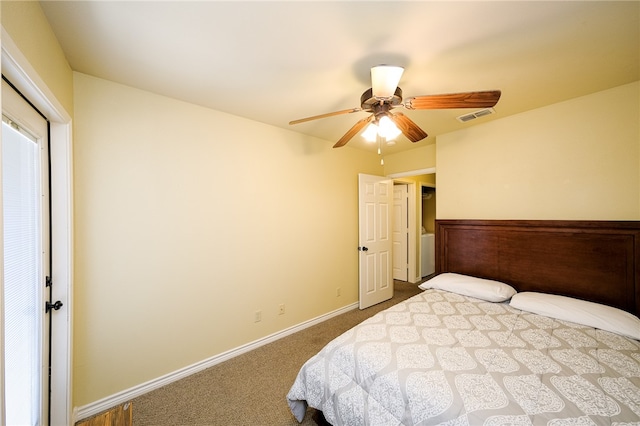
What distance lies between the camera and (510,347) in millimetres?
1376

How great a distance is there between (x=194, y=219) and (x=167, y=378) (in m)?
1.33

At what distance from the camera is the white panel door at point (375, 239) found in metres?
3.37

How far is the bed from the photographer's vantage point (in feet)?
3.31

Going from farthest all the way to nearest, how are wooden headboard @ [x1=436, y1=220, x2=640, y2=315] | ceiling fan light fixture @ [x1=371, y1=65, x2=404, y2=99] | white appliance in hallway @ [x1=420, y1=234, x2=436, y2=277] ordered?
1. white appliance in hallway @ [x1=420, y1=234, x2=436, y2=277]
2. wooden headboard @ [x1=436, y1=220, x2=640, y2=315]
3. ceiling fan light fixture @ [x1=371, y1=65, x2=404, y2=99]

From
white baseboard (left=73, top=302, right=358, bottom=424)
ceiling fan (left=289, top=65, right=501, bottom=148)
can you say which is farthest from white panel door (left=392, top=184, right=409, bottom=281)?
ceiling fan (left=289, top=65, right=501, bottom=148)

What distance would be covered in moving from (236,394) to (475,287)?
2.27 meters

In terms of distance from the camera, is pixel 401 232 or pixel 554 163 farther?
pixel 401 232

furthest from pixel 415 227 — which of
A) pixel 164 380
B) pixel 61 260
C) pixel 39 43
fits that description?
pixel 39 43

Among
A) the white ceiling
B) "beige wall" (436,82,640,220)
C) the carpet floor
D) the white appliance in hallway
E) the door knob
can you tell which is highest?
the white ceiling

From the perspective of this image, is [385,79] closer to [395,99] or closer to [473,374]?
[395,99]

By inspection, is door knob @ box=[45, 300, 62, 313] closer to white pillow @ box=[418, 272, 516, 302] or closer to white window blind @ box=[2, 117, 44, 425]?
white window blind @ box=[2, 117, 44, 425]

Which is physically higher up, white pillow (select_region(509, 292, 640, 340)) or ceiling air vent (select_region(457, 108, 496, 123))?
ceiling air vent (select_region(457, 108, 496, 123))

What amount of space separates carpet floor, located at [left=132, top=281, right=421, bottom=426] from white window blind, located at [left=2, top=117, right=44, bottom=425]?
0.65 meters

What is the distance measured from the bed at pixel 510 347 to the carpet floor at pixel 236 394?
32 cm
